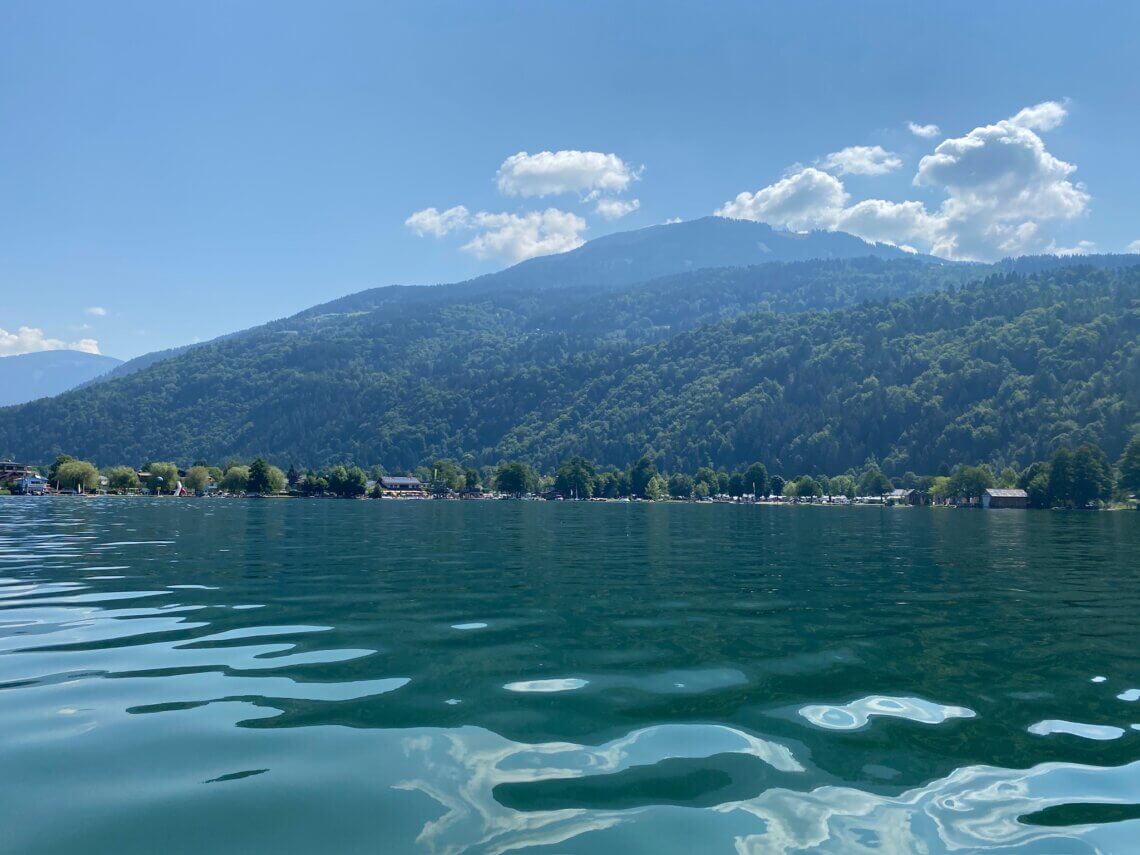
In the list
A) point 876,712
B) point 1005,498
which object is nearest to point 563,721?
point 876,712

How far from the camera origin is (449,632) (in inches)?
609

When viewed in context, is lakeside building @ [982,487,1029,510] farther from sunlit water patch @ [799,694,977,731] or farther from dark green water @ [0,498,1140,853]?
sunlit water patch @ [799,694,977,731]

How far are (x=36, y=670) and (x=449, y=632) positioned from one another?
730 cm

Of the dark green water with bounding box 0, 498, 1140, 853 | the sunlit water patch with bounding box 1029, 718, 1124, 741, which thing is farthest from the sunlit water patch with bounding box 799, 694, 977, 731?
the sunlit water patch with bounding box 1029, 718, 1124, 741

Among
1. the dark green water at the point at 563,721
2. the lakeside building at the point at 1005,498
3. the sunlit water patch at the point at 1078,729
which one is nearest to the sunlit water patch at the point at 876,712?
the dark green water at the point at 563,721

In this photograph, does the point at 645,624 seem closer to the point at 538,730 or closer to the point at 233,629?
the point at 538,730

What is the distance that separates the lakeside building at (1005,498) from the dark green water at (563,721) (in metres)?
192

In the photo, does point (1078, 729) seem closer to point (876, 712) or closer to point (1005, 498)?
point (876, 712)

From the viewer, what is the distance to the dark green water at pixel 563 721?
6.56 meters

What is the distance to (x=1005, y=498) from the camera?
187 metres

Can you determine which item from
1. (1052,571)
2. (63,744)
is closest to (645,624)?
(63,744)

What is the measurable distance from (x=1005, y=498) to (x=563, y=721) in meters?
212

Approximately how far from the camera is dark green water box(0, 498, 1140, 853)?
6.56m

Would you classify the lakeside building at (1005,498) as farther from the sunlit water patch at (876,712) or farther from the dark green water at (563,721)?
the sunlit water patch at (876,712)
